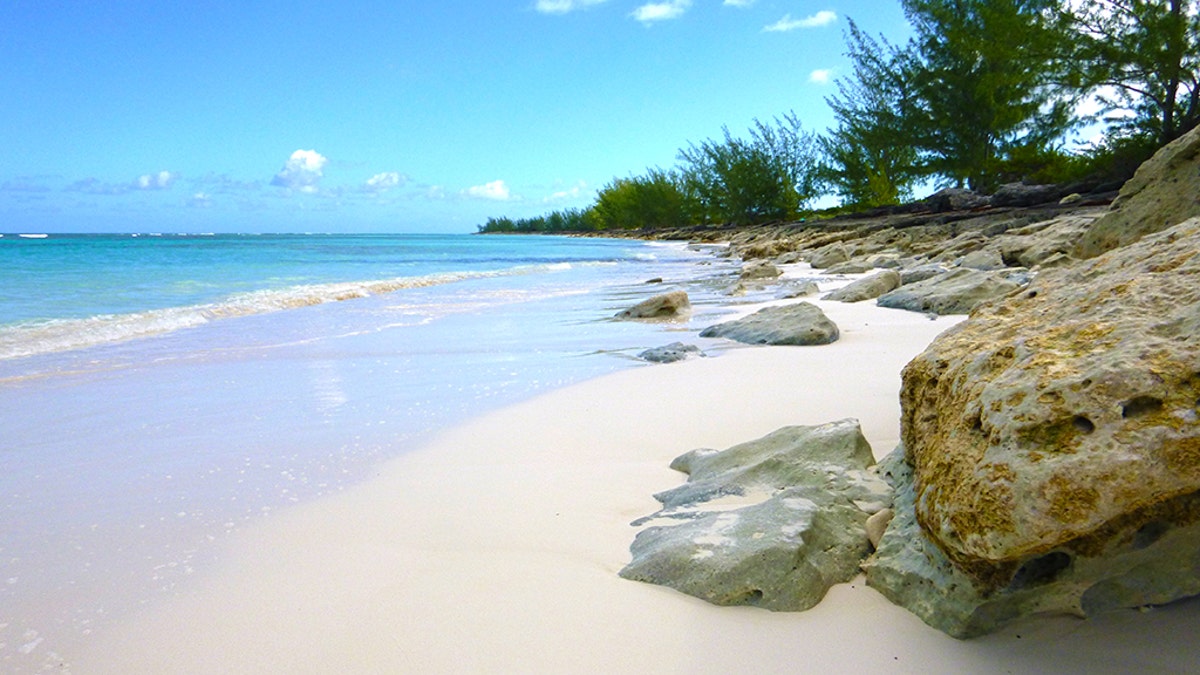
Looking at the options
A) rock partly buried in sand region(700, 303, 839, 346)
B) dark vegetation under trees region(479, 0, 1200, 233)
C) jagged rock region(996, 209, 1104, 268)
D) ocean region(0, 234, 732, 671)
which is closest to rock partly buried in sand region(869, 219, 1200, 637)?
ocean region(0, 234, 732, 671)

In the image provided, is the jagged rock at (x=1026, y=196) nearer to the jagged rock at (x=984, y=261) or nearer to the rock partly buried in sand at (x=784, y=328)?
the jagged rock at (x=984, y=261)

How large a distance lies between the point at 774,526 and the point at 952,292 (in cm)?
464

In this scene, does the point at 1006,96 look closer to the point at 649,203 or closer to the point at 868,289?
the point at 868,289

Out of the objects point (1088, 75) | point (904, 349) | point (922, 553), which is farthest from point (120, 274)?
point (1088, 75)

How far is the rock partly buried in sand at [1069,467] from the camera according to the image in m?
1.10

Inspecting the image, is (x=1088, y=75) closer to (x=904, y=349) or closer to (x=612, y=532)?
(x=904, y=349)

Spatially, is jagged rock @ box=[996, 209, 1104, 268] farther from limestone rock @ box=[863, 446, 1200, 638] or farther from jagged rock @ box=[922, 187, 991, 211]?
jagged rock @ box=[922, 187, 991, 211]

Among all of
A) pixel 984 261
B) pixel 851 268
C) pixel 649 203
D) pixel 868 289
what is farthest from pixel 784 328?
pixel 649 203

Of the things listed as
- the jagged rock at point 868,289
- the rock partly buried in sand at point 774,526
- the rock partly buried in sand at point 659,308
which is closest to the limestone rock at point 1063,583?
the rock partly buried in sand at point 774,526

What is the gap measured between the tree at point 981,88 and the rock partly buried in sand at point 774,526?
21445 mm

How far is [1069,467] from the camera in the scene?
1.11 meters

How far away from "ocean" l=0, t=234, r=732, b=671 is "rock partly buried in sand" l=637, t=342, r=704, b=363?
0.39 ft

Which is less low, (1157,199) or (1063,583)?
(1157,199)

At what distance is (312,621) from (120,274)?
16.9 metres
